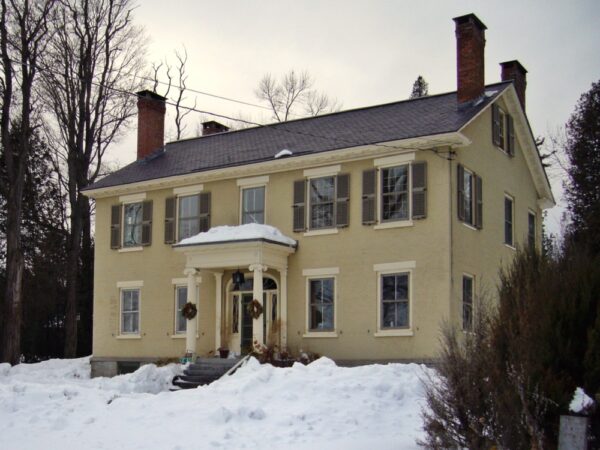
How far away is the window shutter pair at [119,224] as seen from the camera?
25172 mm

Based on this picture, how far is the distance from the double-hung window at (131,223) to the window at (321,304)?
632 cm

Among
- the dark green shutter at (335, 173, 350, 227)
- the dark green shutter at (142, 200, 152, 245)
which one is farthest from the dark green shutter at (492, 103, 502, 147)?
the dark green shutter at (142, 200, 152, 245)

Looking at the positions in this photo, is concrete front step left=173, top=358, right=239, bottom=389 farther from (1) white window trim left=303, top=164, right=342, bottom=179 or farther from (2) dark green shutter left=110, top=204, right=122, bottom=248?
(2) dark green shutter left=110, top=204, right=122, bottom=248

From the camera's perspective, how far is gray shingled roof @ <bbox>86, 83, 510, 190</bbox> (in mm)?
20969

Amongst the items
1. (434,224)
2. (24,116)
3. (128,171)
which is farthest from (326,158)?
(24,116)

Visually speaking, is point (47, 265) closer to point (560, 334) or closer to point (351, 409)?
point (351, 409)

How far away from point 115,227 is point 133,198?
3.94ft

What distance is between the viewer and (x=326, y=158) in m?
21.5

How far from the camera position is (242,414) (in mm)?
13195

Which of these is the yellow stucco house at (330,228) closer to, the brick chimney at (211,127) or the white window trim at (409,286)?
the white window trim at (409,286)

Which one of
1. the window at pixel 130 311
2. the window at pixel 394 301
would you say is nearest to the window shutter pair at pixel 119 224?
the window at pixel 130 311

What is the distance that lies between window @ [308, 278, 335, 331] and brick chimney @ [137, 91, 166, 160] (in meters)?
9.92

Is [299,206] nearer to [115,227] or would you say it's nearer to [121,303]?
[115,227]

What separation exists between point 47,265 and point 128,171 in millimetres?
9390
